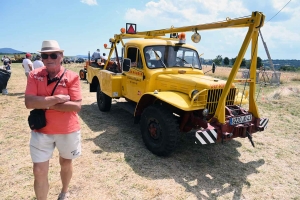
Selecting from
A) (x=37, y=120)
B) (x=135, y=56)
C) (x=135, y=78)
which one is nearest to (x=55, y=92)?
(x=37, y=120)

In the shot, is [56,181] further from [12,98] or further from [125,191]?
[12,98]

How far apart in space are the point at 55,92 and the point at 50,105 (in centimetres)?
17

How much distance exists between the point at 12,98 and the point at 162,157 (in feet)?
23.1

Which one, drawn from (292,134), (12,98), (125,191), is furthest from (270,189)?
(12,98)

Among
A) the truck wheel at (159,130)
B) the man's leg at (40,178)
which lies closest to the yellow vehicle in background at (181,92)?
the truck wheel at (159,130)

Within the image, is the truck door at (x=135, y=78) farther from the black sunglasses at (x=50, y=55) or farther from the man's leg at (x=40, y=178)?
the man's leg at (x=40, y=178)

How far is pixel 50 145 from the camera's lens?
2529 mm

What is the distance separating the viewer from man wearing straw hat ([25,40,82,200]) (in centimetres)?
239

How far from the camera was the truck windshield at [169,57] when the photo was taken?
5020 millimetres

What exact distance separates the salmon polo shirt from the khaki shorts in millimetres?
69

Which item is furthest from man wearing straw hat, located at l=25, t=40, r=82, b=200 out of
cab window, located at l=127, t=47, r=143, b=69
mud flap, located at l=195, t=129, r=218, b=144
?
cab window, located at l=127, t=47, r=143, b=69

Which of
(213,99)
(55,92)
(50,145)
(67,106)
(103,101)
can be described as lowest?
(103,101)

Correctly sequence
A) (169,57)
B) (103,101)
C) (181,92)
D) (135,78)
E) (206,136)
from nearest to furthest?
(206,136) → (181,92) → (169,57) → (135,78) → (103,101)

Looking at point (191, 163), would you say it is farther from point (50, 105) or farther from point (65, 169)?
point (50, 105)
